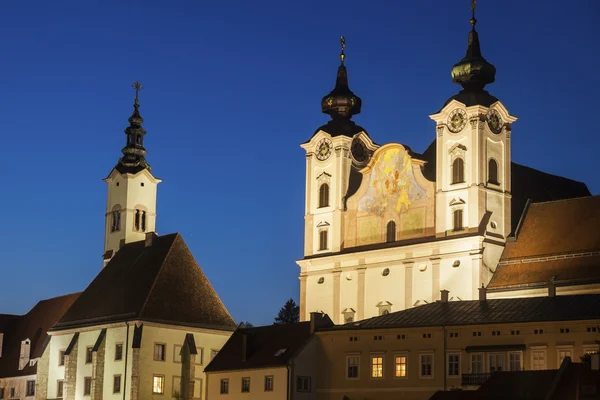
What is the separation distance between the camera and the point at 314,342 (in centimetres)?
5991

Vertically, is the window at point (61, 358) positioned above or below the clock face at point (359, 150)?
below

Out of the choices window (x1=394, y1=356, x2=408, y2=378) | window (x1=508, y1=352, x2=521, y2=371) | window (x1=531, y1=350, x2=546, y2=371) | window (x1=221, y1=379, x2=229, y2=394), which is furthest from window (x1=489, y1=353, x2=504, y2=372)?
window (x1=221, y1=379, x2=229, y2=394)

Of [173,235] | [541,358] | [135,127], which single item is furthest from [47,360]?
[541,358]

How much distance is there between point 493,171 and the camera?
7419cm

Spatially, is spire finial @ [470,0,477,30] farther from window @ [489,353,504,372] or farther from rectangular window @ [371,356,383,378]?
window @ [489,353,504,372]

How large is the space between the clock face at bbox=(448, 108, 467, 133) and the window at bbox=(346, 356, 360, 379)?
20.9m

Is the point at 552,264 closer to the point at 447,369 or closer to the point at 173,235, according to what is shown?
the point at 447,369

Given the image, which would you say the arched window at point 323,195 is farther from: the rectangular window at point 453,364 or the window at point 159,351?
the rectangular window at point 453,364

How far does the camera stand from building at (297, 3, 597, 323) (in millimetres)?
72625

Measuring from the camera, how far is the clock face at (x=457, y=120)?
7425 centimetres

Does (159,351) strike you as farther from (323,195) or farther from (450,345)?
(450,345)

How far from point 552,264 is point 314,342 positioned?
15.5 metres

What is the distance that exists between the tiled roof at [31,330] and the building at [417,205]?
16617mm

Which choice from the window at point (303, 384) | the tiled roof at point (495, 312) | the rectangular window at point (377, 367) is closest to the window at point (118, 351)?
the window at point (303, 384)
